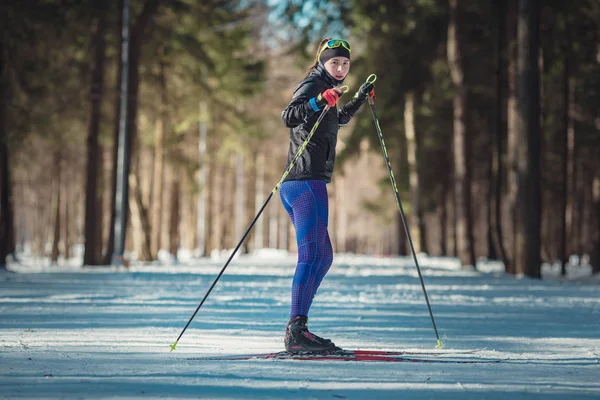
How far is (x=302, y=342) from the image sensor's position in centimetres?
738

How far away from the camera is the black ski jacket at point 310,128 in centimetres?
763

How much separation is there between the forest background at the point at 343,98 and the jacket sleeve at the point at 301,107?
1566cm

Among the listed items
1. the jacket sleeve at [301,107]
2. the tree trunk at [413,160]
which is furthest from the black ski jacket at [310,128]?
the tree trunk at [413,160]

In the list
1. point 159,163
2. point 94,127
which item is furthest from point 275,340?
point 159,163

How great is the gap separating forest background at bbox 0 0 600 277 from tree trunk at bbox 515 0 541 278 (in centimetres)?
3

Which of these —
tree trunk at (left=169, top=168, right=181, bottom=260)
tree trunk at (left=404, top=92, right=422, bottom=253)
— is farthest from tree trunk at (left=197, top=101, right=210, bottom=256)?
tree trunk at (left=404, top=92, right=422, bottom=253)

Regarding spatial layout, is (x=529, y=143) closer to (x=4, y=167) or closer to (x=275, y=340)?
(x=4, y=167)

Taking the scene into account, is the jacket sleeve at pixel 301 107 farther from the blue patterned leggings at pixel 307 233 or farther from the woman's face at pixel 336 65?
the blue patterned leggings at pixel 307 233

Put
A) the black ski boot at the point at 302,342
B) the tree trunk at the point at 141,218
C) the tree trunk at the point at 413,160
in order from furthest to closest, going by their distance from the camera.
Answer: the tree trunk at the point at 413,160 → the tree trunk at the point at 141,218 → the black ski boot at the point at 302,342

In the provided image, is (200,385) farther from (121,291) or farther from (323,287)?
(323,287)

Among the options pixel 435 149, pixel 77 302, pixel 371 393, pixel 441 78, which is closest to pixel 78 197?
pixel 435 149

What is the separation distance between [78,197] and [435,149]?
18.9 metres

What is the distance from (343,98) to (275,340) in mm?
23239

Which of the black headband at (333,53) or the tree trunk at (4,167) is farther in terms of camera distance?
the tree trunk at (4,167)
